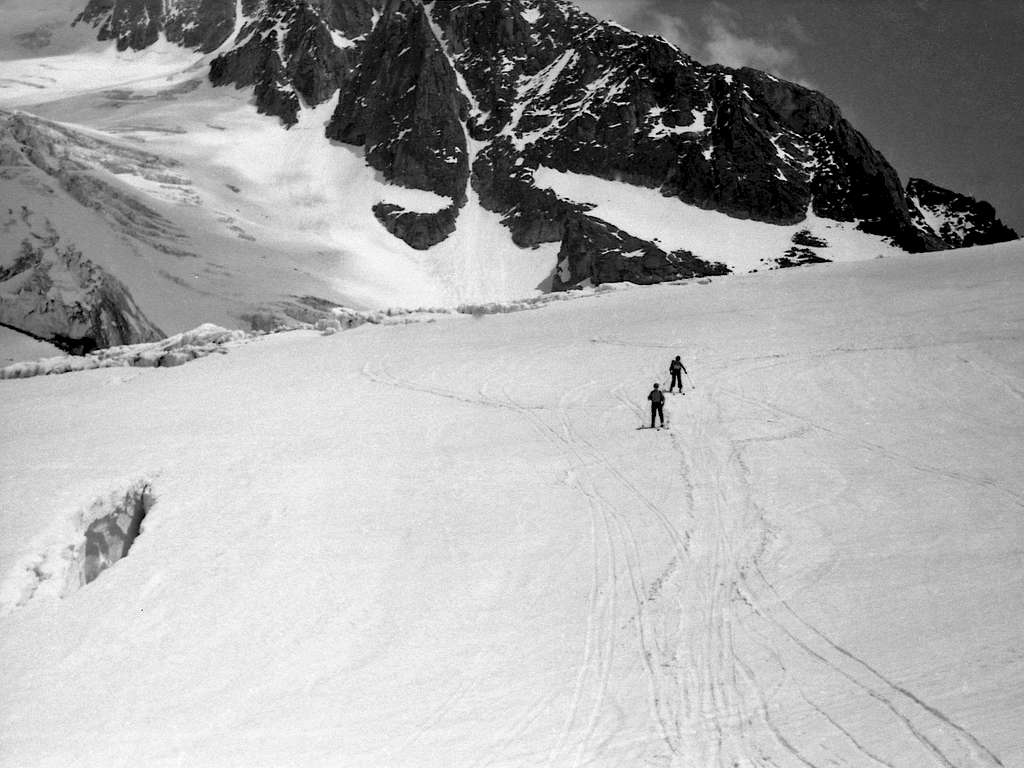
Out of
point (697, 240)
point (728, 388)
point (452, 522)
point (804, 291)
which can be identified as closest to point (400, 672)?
point (452, 522)

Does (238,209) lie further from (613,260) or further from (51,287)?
(51,287)

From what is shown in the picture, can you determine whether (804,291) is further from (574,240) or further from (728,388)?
(574,240)

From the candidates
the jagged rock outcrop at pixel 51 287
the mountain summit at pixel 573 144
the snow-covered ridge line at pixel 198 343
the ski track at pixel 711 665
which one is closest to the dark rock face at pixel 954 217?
the mountain summit at pixel 573 144

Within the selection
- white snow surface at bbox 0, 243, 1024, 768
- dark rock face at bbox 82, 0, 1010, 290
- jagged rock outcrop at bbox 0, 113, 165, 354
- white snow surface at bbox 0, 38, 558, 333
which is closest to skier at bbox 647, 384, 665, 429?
white snow surface at bbox 0, 243, 1024, 768

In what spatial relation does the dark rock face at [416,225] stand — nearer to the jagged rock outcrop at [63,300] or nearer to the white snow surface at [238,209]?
the white snow surface at [238,209]

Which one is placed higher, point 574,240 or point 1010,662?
point 574,240

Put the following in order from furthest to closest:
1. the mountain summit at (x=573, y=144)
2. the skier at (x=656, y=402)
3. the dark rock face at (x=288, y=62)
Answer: the dark rock face at (x=288, y=62)
the mountain summit at (x=573, y=144)
the skier at (x=656, y=402)

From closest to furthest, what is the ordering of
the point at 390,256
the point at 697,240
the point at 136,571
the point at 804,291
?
the point at 136,571 < the point at 804,291 < the point at 390,256 < the point at 697,240
